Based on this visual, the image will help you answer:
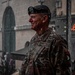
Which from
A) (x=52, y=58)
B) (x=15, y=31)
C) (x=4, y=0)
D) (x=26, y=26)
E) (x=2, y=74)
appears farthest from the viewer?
(x=4, y=0)

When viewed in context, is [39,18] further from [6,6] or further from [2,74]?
[6,6]

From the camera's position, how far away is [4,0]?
998 inches

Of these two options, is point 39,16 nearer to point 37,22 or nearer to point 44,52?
point 37,22

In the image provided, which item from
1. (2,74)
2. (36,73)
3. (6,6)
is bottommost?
(2,74)

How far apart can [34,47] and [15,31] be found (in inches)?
808

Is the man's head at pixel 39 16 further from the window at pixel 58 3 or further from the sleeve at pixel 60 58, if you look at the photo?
the window at pixel 58 3

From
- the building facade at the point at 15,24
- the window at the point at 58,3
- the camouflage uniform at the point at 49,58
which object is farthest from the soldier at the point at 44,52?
the building facade at the point at 15,24

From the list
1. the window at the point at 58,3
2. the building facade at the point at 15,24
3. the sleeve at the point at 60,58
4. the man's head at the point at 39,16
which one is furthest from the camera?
the building facade at the point at 15,24

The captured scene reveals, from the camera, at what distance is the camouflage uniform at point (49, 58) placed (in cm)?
261

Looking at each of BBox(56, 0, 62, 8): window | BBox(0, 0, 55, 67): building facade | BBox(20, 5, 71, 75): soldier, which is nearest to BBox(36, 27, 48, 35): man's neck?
BBox(20, 5, 71, 75): soldier

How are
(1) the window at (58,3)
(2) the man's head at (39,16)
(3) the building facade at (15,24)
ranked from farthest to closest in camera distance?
(3) the building facade at (15,24)
(1) the window at (58,3)
(2) the man's head at (39,16)

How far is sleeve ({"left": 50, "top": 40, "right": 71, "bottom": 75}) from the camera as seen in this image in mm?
2602

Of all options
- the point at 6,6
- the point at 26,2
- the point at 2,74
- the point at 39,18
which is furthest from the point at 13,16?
the point at 39,18

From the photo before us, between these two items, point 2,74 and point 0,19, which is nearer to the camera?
point 2,74
